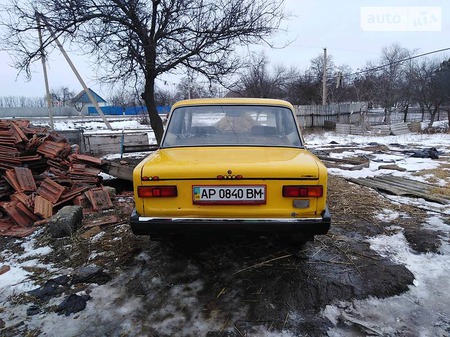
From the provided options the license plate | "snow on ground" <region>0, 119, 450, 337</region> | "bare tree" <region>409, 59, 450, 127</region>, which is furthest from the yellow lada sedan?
"bare tree" <region>409, 59, 450, 127</region>

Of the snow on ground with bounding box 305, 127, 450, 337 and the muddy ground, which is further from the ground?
the muddy ground

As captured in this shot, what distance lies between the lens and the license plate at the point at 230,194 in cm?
267

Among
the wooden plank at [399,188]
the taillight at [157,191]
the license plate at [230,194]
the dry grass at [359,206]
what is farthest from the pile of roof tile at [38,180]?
the wooden plank at [399,188]

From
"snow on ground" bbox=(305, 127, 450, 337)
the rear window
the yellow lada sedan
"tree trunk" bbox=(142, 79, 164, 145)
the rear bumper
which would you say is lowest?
"snow on ground" bbox=(305, 127, 450, 337)

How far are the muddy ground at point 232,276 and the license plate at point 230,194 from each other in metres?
0.86

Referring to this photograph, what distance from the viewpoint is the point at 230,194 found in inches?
105

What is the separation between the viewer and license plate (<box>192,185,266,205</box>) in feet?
8.76

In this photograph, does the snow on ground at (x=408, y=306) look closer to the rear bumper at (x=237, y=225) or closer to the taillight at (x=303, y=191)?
the rear bumper at (x=237, y=225)

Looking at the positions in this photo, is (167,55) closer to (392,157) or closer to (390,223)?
(390,223)

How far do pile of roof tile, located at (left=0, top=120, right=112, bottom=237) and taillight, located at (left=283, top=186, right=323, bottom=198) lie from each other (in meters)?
3.57

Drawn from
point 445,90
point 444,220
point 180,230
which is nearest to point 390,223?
point 444,220

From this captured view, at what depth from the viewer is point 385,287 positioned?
2834mm

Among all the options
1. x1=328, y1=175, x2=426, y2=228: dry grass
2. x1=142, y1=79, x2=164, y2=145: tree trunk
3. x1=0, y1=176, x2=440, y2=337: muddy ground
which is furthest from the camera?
x1=142, y1=79, x2=164, y2=145: tree trunk

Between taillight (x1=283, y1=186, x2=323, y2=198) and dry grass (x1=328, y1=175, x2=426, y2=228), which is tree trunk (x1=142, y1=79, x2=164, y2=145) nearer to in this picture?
dry grass (x1=328, y1=175, x2=426, y2=228)
